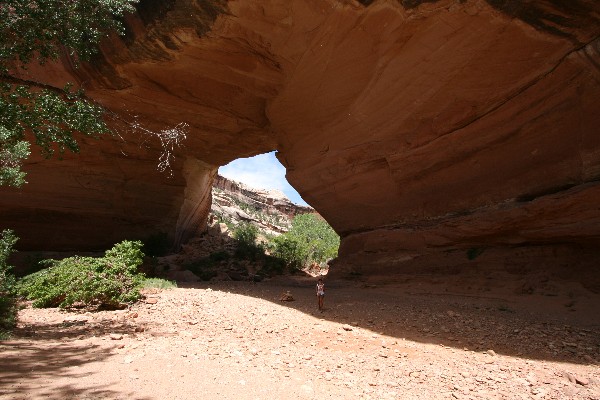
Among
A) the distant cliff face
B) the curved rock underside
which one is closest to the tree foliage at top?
the curved rock underside

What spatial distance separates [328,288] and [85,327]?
19.6ft

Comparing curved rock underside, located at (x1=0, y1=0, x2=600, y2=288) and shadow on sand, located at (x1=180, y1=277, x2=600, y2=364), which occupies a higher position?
curved rock underside, located at (x1=0, y1=0, x2=600, y2=288)

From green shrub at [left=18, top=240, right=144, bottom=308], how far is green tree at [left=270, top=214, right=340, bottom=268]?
9.21 m

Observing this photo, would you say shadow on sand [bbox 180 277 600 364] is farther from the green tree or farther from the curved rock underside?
the green tree

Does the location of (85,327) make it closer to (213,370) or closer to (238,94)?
(213,370)

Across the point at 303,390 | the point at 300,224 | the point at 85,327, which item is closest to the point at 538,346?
the point at 303,390

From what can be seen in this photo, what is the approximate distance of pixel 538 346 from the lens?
16.8 feet

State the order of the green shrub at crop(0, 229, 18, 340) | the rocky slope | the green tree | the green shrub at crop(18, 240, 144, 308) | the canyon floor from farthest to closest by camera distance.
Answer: the green tree, the rocky slope, the green shrub at crop(18, 240, 144, 308), the green shrub at crop(0, 229, 18, 340), the canyon floor

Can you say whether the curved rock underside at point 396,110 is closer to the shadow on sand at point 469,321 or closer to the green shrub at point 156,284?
the shadow on sand at point 469,321

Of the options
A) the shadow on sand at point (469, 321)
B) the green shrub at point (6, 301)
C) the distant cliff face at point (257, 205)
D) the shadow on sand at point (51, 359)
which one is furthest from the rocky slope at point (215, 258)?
the shadow on sand at point (51, 359)

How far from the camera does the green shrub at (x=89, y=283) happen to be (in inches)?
291

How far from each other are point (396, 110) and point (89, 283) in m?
7.46

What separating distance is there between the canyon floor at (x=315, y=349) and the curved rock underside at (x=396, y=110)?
1.67 m

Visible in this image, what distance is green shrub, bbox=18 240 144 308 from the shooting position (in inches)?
291
